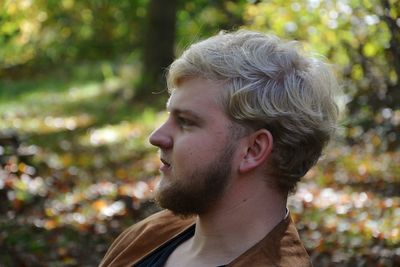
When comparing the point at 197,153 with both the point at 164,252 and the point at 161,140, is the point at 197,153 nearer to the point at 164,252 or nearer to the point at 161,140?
the point at 161,140

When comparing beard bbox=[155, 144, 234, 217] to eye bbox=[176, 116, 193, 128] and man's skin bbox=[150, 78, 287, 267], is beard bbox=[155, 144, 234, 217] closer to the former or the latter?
man's skin bbox=[150, 78, 287, 267]

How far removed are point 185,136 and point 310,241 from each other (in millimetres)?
3032

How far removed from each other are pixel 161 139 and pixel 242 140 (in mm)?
257

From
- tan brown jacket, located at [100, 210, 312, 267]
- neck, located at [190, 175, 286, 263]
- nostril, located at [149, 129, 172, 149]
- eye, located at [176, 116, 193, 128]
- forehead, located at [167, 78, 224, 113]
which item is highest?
forehead, located at [167, 78, 224, 113]

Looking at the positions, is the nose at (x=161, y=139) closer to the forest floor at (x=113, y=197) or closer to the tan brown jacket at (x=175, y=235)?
the tan brown jacket at (x=175, y=235)

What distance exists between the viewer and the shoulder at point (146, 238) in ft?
9.78

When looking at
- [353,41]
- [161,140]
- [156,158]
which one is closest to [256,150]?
[161,140]

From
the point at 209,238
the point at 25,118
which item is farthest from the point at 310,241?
the point at 25,118

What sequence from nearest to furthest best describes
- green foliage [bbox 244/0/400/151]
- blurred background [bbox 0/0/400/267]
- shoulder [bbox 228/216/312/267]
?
shoulder [bbox 228/216/312/267]
blurred background [bbox 0/0/400/267]
green foliage [bbox 244/0/400/151]

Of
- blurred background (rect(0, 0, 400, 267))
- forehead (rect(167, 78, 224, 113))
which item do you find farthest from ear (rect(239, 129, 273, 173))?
blurred background (rect(0, 0, 400, 267))

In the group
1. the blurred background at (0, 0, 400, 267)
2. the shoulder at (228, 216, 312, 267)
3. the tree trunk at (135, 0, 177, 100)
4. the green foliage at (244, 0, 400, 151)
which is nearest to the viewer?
the shoulder at (228, 216, 312, 267)

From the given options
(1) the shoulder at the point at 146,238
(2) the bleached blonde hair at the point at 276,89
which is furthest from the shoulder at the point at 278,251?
(1) the shoulder at the point at 146,238

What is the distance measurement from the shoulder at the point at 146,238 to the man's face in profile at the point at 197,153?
250 mm

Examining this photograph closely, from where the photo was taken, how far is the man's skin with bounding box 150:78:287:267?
2.67m
